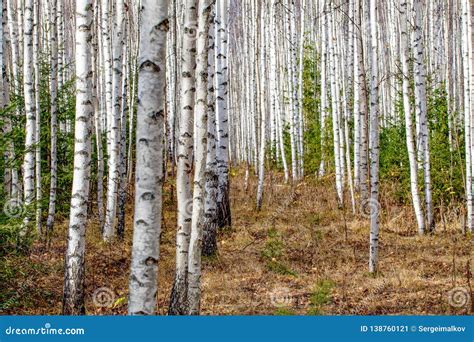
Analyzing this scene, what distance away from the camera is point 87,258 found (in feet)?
28.9

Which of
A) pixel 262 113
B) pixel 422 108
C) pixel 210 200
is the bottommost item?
pixel 210 200

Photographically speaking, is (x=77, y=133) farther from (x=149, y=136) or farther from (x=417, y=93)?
(x=417, y=93)

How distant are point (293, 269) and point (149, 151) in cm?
538

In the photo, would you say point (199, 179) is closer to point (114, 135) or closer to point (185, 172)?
point (185, 172)

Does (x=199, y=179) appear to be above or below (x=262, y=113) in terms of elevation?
below

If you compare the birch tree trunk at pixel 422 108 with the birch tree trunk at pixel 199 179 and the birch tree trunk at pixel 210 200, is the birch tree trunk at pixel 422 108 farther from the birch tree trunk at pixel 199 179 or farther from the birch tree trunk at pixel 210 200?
the birch tree trunk at pixel 199 179

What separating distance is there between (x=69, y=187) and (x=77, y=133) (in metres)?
6.12

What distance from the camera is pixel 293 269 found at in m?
8.30

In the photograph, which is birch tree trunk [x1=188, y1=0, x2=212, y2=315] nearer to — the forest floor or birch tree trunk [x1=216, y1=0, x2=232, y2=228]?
the forest floor

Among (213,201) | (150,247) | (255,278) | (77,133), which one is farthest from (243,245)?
(150,247)

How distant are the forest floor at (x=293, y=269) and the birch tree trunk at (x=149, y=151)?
2.63 metres

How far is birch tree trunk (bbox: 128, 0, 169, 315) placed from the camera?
3.34m

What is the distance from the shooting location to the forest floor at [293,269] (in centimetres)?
641

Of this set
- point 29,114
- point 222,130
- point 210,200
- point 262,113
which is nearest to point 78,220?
point 210,200
